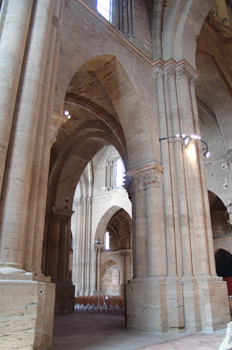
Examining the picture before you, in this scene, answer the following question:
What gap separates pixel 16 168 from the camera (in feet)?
16.2

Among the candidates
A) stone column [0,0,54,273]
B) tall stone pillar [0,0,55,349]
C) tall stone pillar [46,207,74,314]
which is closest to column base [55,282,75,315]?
tall stone pillar [46,207,74,314]

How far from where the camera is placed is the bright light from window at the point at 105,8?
35.2ft

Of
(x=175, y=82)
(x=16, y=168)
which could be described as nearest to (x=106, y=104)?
(x=175, y=82)

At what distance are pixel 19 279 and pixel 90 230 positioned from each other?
1870 centimetres

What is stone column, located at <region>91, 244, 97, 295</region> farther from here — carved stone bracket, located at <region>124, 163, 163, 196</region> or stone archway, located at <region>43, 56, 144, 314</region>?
carved stone bracket, located at <region>124, 163, 163, 196</region>

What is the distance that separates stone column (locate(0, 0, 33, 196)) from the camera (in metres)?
4.94

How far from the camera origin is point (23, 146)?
5.09 meters

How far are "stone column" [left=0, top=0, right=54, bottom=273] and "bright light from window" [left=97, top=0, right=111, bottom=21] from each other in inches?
196

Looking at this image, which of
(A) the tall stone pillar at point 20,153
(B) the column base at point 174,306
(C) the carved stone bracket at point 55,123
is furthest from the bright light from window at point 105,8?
(B) the column base at point 174,306

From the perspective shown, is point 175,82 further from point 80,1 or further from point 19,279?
point 19,279

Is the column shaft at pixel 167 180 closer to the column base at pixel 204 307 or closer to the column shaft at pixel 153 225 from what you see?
the column shaft at pixel 153 225

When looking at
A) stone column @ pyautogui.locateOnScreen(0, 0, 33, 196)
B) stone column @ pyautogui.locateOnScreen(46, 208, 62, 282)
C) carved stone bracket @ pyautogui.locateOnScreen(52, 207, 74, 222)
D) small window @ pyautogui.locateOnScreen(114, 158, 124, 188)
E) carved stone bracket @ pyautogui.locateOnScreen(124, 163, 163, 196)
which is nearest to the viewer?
stone column @ pyautogui.locateOnScreen(0, 0, 33, 196)

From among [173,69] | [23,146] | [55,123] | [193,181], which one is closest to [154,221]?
[193,181]

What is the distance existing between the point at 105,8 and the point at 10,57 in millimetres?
6906
